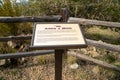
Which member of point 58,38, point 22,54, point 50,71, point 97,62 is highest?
point 58,38

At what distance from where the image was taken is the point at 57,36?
3322 millimetres

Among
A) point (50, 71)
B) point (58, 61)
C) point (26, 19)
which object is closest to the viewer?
point (58, 61)

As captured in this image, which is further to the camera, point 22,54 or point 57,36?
point 22,54

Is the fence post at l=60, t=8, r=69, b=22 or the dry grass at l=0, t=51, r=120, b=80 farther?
the fence post at l=60, t=8, r=69, b=22

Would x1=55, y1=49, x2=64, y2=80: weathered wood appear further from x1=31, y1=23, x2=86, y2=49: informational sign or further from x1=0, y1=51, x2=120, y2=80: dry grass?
x1=0, y1=51, x2=120, y2=80: dry grass

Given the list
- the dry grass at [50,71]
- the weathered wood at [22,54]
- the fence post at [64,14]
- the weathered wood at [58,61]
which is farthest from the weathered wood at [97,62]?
the weathered wood at [58,61]

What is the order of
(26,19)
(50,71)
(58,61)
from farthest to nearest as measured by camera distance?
(50,71)
(26,19)
(58,61)

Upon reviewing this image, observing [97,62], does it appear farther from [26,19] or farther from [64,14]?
[26,19]

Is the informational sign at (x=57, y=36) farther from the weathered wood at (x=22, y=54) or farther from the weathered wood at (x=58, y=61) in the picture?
the weathered wood at (x=22, y=54)

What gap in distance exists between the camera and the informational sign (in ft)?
10.3

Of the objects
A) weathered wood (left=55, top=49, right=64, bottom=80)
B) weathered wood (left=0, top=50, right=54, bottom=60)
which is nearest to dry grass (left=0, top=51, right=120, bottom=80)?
weathered wood (left=0, top=50, right=54, bottom=60)

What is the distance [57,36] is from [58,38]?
52 mm

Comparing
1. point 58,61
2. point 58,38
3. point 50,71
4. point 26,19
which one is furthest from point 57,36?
point 50,71

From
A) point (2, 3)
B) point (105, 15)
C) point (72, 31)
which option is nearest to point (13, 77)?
point (72, 31)
